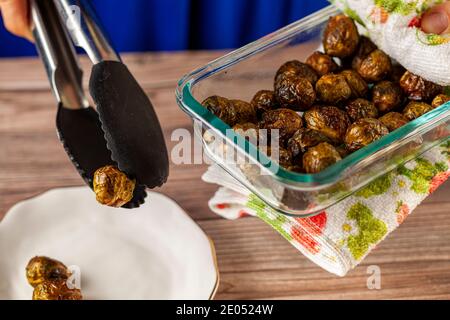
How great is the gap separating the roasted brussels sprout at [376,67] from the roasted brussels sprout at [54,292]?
543 millimetres

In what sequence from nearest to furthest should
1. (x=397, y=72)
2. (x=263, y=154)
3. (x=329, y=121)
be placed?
(x=263, y=154)
(x=329, y=121)
(x=397, y=72)

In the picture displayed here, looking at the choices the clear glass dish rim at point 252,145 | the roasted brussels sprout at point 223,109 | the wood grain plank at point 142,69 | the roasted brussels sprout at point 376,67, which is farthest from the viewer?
the wood grain plank at point 142,69

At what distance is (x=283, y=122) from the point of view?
0.79 meters

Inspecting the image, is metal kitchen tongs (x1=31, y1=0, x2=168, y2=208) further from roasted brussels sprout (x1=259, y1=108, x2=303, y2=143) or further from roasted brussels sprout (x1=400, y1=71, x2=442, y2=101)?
roasted brussels sprout (x1=400, y1=71, x2=442, y2=101)

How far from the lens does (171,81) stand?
50.0 inches

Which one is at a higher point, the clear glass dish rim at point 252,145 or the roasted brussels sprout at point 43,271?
the clear glass dish rim at point 252,145

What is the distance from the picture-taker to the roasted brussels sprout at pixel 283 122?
2.60 feet

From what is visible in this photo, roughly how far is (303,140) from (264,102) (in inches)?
4.3

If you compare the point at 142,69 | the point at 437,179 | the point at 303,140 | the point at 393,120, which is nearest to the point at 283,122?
the point at 303,140

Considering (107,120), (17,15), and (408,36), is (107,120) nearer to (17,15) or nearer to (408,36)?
(17,15)

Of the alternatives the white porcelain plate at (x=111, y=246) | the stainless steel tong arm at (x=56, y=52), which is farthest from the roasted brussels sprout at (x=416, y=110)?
the stainless steel tong arm at (x=56, y=52)

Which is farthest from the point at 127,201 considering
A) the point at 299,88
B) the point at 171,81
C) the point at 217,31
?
the point at 217,31

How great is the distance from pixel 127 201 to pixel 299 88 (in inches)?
11.6

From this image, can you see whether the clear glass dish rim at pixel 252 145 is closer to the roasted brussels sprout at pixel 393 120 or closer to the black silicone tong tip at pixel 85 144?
the roasted brussels sprout at pixel 393 120
